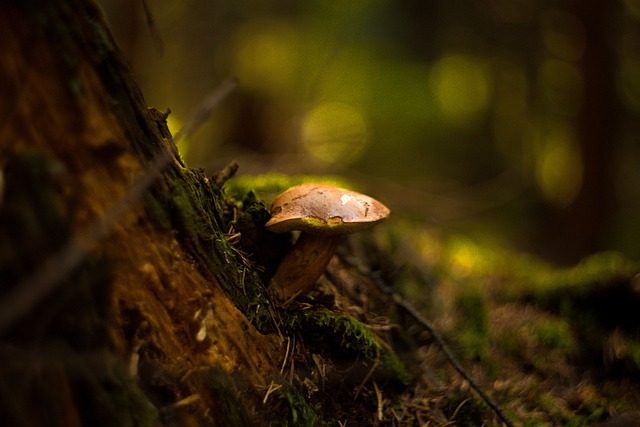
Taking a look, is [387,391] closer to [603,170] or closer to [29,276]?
[29,276]

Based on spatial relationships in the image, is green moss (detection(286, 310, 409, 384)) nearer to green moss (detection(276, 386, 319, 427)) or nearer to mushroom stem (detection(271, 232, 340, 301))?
mushroom stem (detection(271, 232, 340, 301))

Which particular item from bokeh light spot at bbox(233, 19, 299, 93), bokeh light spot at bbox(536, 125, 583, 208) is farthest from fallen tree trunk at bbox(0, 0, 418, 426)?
bokeh light spot at bbox(233, 19, 299, 93)

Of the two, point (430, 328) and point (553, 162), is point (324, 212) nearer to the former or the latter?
point (430, 328)

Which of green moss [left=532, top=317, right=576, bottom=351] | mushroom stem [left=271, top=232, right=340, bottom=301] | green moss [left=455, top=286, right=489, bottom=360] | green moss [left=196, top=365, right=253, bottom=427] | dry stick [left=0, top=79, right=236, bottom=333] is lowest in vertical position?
green moss [left=532, top=317, right=576, bottom=351]

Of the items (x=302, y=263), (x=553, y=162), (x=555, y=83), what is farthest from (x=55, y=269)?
(x=555, y=83)

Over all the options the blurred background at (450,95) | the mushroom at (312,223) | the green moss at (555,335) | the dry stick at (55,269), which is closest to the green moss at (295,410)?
the mushroom at (312,223)

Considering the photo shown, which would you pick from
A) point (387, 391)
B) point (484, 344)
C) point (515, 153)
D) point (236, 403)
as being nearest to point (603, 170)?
point (515, 153)
